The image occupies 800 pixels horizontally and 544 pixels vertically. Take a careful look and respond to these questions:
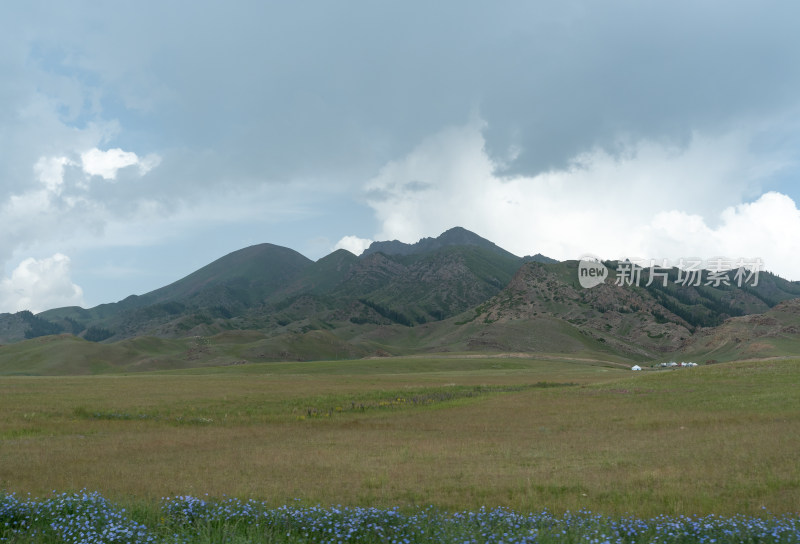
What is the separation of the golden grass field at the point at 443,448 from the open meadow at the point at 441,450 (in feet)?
0.36

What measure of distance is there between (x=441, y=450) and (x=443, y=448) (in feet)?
2.20

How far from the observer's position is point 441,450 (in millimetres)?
27844

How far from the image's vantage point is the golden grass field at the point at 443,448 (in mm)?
18281

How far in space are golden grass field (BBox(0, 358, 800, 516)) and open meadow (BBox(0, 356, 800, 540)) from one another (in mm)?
111

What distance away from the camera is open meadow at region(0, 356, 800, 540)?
18.0 meters

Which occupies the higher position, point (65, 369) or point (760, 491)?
point (760, 491)

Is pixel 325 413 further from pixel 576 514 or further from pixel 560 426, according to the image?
pixel 576 514

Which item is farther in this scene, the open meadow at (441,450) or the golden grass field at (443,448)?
the golden grass field at (443,448)

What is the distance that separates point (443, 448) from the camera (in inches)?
1121

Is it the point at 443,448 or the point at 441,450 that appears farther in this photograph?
the point at 443,448

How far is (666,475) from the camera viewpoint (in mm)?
19984

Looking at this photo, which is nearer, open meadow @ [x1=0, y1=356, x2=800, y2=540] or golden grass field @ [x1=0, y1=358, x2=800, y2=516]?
open meadow @ [x1=0, y1=356, x2=800, y2=540]

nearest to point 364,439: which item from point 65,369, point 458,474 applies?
point 458,474

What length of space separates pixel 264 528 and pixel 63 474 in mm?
14137
